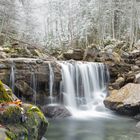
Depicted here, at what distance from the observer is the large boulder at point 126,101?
1545 centimetres

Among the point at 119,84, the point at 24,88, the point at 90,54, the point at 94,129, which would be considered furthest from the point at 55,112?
the point at 90,54

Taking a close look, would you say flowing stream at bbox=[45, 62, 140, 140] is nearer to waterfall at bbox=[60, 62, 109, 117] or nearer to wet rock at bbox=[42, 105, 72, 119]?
waterfall at bbox=[60, 62, 109, 117]

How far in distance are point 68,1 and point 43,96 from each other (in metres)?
35.3

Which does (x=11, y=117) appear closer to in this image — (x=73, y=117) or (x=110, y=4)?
(x=73, y=117)

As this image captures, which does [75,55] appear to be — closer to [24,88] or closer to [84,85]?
[84,85]

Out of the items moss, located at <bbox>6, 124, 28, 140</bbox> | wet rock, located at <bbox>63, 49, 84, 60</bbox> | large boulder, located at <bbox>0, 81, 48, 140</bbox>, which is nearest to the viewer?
moss, located at <bbox>6, 124, 28, 140</bbox>

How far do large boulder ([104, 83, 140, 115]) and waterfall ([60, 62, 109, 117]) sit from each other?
1420mm

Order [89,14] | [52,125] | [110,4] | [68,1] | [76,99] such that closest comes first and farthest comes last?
1. [52,125]
2. [76,99]
3. [110,4]
4. [89,14]
5. [68,1]

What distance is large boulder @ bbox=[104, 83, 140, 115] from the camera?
15453 mm

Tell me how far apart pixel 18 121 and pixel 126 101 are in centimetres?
1007

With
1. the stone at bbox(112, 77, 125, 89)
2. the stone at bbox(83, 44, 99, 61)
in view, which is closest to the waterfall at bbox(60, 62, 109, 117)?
the stone at bbox(112, 77, 125, 89)

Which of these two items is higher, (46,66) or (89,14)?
(89,14)

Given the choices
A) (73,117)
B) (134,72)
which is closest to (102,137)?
(73,117)

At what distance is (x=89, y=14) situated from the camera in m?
44.0
